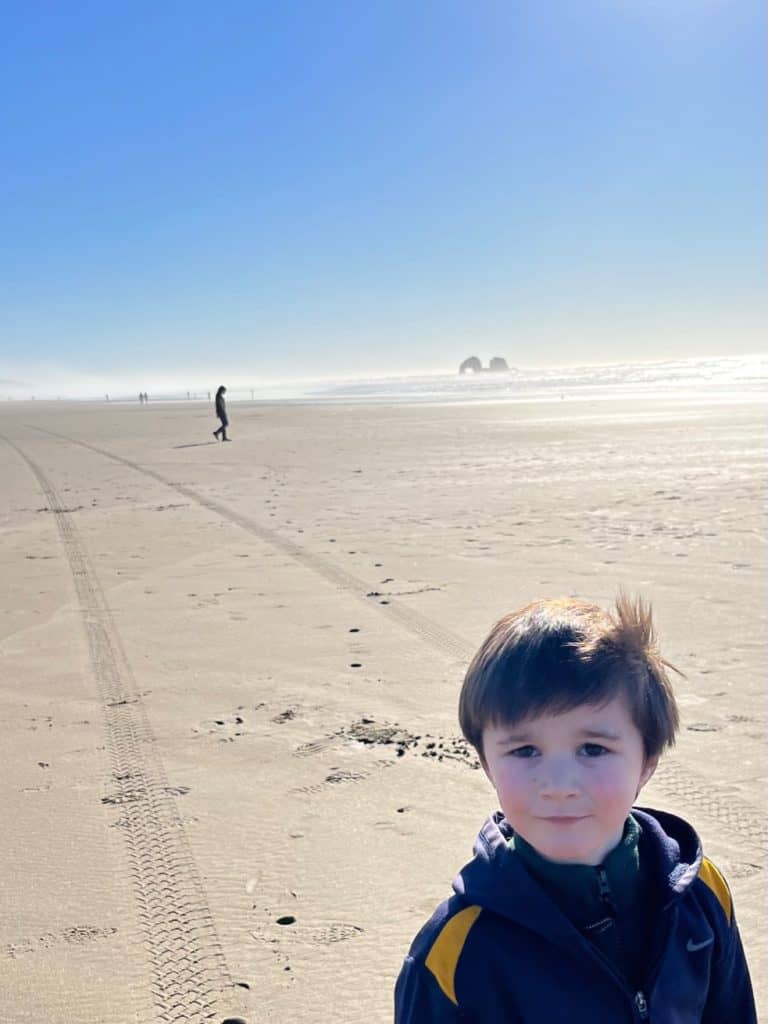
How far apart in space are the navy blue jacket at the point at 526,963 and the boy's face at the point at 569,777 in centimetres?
9

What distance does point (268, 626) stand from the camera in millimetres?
6449

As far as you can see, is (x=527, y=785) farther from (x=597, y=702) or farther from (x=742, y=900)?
(x=742, y=900)

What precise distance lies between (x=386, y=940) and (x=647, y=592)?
14.6 ft

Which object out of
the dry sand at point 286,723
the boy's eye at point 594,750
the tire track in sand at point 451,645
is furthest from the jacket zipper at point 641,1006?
the tire track in sand at point 451,645

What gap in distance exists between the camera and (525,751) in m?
1.62

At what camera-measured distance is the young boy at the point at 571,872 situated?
156 cm

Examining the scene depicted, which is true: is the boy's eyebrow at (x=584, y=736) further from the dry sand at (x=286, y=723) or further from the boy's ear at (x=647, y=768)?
the dry sand at (x=286, y=723)

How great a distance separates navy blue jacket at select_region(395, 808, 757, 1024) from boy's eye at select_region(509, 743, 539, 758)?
0.16 m

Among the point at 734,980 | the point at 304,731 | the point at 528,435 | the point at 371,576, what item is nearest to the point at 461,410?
the point at 528,435

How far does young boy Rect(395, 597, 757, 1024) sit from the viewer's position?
61.4 inches

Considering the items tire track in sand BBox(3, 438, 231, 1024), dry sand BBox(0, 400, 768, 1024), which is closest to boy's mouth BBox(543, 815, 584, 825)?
dry sand BBox(0, 400, 768, 1024)

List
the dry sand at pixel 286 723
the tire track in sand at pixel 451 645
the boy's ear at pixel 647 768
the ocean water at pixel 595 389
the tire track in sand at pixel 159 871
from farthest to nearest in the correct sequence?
the ocean water at pixel 595 389
the tire track in sand at pixel 451 645
the dry sand at pixel 286 723
the tire track in sand at pixel 159 871
the boy's ear at pixel 647 768

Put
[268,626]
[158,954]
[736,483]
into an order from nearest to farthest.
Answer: [158,954] < [268,626] < [736,483]

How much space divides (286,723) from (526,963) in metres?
3.20
